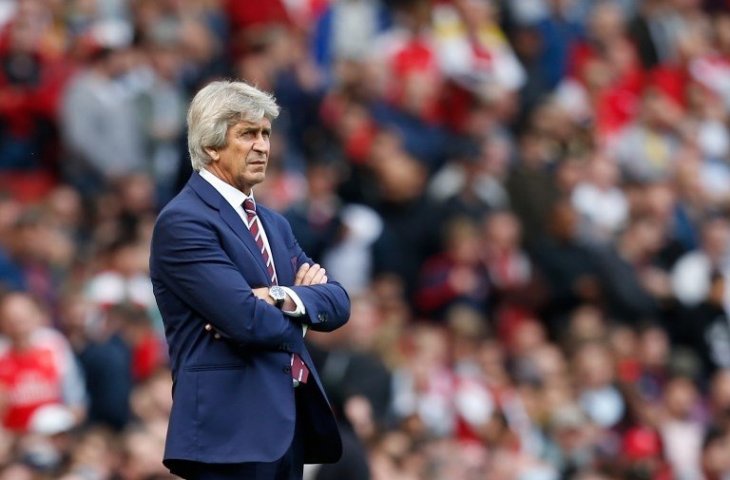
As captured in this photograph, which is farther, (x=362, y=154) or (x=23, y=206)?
(x=362, y=154)

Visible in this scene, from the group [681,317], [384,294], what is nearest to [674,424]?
[681,317]

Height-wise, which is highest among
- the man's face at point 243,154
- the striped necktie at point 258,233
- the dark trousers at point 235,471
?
the man's face at point 243,154

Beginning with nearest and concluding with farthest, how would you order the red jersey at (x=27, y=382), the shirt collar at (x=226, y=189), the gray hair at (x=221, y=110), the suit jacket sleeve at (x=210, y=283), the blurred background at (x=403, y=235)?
the suit jacket sleeve at (x=210, y=283) → the gray hair at (x=221, y=110) → the shirt collar at (x=226, y=189) → the red jersey at (x=27, y=382) → the blurred background at (x=403, y=235)

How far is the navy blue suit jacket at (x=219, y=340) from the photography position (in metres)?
5.20

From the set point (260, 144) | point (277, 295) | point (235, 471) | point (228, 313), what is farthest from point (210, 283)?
point (235, 471)

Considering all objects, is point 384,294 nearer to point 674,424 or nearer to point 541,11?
point 674,424

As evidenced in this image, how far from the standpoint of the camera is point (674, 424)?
488 inches

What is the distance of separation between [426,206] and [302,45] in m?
2.30

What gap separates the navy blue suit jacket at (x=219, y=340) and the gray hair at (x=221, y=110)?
17 cm

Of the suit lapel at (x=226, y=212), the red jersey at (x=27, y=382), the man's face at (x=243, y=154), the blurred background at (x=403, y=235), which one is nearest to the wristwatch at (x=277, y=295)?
the suit lapel at (x=226, y=212)

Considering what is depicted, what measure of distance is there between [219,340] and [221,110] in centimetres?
70

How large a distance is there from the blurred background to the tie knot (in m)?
3.45

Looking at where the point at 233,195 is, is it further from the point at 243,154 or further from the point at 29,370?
the point at 29,370

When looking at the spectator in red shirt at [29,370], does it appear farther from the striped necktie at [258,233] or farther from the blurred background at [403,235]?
the striped necktie at [258,233]
